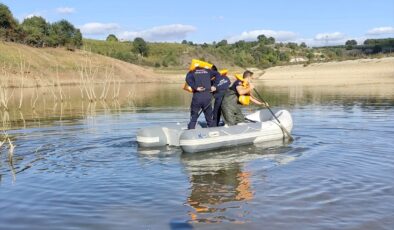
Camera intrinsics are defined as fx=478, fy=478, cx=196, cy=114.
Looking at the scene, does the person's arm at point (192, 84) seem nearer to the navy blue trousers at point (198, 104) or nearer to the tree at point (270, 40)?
the navy blue trousers at point (198, 104)

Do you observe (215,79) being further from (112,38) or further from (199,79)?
(112,38)

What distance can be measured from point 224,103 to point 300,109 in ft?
34.5

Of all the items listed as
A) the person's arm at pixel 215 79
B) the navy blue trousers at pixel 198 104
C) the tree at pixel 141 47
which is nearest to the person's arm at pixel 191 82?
the navy blue trousers at pixel 198 104

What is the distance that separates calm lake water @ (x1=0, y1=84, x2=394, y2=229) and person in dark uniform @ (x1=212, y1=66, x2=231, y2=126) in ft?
4.97

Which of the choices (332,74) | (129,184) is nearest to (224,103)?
(129,184)

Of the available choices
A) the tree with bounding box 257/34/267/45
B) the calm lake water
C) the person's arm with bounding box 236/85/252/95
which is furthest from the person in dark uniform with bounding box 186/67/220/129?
the tree with bounding box 257/34/267/45

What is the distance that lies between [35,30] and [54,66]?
1141 centimetres

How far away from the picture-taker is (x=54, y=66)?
204 feet

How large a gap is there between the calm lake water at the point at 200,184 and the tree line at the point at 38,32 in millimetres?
55615

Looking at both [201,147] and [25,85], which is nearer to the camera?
[201,147]

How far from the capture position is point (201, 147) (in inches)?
459

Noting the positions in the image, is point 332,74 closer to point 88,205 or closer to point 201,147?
point 201,147

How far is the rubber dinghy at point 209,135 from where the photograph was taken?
11.5 metres

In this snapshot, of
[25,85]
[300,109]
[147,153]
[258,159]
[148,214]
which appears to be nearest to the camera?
[148,214]
